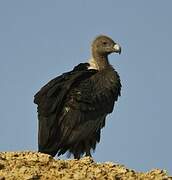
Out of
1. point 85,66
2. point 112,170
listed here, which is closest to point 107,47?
point 85,66

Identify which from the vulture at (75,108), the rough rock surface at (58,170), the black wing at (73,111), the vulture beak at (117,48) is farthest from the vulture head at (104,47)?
the rough rock surface at (58,170)

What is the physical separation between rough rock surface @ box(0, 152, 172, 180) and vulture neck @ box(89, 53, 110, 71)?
6228 mm

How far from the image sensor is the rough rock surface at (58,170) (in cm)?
950

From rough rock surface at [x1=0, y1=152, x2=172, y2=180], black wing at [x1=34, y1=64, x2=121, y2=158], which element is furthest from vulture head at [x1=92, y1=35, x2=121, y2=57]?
rough rock surface at [x1=0, y1=152, x2=172, y2=180]

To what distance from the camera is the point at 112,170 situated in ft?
33.5

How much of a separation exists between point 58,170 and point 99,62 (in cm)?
729

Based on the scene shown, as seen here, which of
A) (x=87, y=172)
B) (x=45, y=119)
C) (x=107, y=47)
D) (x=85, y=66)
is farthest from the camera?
(x=107, y=47)

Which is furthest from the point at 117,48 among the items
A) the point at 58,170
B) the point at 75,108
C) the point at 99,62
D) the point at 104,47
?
the point at 58,170

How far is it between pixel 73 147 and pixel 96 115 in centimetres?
93

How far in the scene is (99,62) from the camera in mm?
16922

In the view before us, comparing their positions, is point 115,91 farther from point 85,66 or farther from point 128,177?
point 128,177

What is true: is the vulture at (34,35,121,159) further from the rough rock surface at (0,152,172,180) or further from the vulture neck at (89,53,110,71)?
the rough rock surface at (0,152,172,180)

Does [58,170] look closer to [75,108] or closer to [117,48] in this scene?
[75,108]

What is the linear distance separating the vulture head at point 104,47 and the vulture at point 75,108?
1.45 metres
